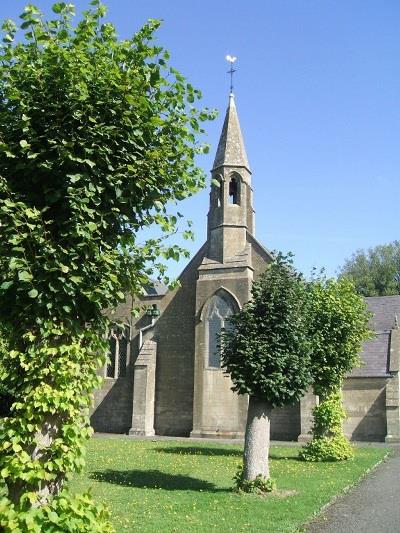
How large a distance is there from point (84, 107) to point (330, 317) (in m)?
14.2

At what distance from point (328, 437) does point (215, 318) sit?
433 inches

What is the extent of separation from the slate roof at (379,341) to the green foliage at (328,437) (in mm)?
7178

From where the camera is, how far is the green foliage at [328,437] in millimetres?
16953

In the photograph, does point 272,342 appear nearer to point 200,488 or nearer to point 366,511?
point 200,488

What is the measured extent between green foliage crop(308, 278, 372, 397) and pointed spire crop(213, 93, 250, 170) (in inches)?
495

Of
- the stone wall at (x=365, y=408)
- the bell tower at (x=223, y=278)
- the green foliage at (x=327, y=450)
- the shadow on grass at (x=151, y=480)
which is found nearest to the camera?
the shadow on grass at (x=151, y=480)

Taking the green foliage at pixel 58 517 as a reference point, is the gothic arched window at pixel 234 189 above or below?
above

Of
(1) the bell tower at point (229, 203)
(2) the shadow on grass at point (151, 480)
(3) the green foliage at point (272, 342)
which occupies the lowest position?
(2) the shadow on grass at point (151, 480)

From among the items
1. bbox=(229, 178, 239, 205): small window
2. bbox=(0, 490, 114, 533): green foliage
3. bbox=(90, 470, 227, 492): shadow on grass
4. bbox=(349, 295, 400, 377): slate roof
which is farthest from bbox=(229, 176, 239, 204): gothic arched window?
bbox=(0, 490, 114, 533): green foliage

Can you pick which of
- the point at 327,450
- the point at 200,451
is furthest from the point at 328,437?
the point at 200,451

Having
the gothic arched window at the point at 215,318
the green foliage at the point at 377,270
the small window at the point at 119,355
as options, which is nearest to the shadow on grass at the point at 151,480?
the gothic arched window at the point at 215,318

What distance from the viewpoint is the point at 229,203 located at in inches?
1153

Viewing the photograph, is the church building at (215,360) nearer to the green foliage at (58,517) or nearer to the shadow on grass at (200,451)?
the shadow on grass at (200,451)

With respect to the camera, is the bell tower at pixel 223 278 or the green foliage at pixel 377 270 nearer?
the bell tower at pixel 223 278
